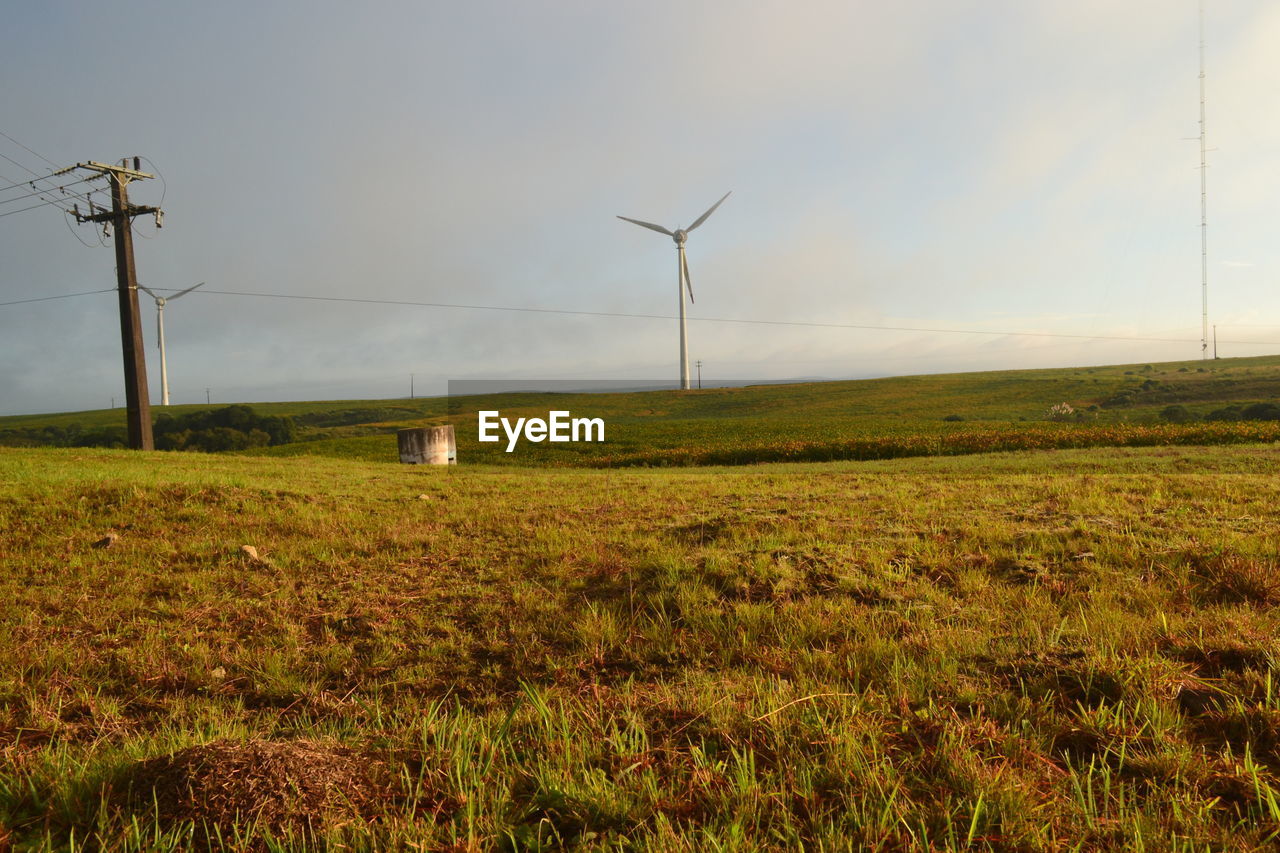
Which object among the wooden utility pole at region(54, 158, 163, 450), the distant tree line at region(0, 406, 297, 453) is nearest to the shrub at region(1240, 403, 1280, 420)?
the wooden utility pole at region(54, 158, 163, 450)

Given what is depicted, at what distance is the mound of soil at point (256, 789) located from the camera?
8.81ft

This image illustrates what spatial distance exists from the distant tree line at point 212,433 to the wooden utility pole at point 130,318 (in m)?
36.0

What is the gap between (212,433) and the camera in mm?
68875

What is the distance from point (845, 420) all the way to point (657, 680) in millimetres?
48088

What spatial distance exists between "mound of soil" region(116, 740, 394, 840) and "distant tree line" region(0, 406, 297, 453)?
218 feet

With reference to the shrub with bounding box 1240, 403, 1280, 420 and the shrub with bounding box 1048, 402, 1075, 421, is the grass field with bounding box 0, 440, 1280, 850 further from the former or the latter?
the shrub with bounding box 1048, 402, 1075, 421

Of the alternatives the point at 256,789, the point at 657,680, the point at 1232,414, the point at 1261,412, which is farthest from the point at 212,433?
the point at 1261,412

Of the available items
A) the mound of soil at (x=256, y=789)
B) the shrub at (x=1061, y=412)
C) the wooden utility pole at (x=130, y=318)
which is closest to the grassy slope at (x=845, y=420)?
the shrub at (x=1061, y=412)

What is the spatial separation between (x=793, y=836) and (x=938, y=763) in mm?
908

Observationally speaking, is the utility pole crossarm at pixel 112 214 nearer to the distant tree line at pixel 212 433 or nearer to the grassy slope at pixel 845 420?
the grassy slope at pixel 845 420

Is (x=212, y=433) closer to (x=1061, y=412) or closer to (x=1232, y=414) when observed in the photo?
(x=1061, y=412)

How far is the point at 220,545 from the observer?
8617 millimetres

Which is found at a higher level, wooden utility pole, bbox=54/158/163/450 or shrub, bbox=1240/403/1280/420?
wooden utility pole, bbox=54/158/163/450

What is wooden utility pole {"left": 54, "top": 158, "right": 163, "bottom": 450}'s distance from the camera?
2694 centimetres
